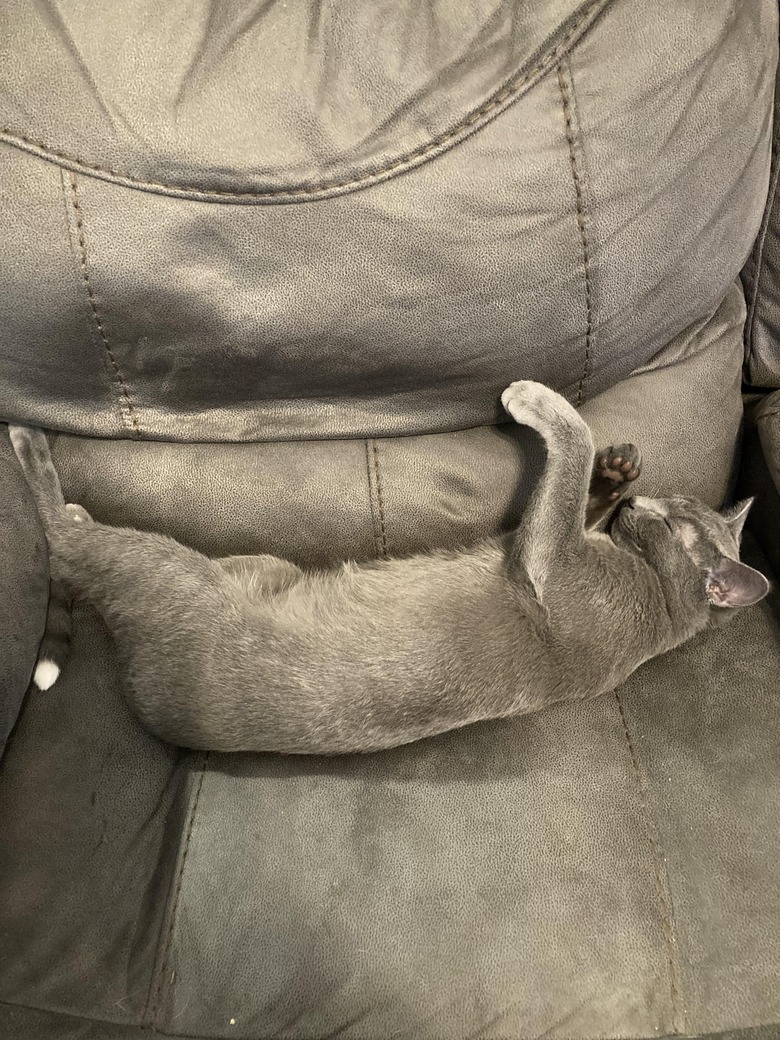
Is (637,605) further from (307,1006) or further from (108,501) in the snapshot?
(108,501)

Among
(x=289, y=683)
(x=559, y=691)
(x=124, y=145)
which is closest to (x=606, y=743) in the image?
(x=559, y=691)

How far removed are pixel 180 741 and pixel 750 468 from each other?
45.5 inches

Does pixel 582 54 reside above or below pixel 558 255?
above

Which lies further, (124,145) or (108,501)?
(108,501)

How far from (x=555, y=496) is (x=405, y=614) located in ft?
1.06

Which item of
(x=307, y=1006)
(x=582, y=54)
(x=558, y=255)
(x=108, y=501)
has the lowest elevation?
(x=307, y=1006)

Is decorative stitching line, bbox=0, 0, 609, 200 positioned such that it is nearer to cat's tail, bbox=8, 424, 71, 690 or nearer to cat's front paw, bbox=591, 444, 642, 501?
cat's tail, bbox=8, 424, 71, 690

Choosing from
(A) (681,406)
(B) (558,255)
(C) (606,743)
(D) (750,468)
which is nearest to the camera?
(B) (558,255)

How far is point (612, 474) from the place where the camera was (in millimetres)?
1271

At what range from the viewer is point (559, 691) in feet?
3.95

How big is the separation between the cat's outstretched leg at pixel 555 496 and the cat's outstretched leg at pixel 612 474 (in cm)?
5

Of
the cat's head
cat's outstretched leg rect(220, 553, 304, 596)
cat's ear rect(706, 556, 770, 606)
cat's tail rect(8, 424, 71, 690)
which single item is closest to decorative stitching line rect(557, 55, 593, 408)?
the cat's head

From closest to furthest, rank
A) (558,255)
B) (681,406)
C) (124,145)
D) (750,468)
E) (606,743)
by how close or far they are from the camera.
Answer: (124,145), (558,255), (606,743), (681,406), (750,468)

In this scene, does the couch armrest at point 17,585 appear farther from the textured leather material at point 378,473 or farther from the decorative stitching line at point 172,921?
the decorative stitching line at point 172,921
